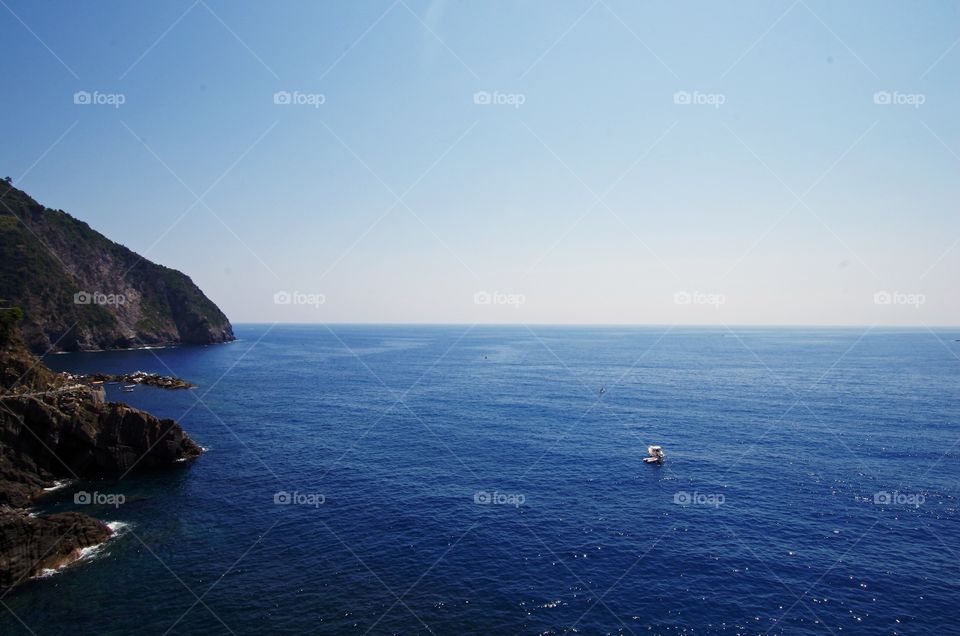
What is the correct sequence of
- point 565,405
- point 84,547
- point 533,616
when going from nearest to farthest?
point 533,616 < point 84,547 < point 565,405

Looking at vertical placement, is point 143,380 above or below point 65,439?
above

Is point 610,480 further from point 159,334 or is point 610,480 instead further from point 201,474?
point 159,334

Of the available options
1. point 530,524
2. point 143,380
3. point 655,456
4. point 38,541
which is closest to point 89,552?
point 38,541

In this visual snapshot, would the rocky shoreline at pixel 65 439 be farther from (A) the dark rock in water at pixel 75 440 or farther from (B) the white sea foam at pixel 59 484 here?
(B) the white sea foam at pixel 59 484

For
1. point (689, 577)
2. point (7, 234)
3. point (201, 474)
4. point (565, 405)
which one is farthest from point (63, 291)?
point (689, 577)

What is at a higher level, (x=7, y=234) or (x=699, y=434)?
(x=7, y=234)

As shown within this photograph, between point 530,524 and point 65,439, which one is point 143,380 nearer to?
point 65,439
